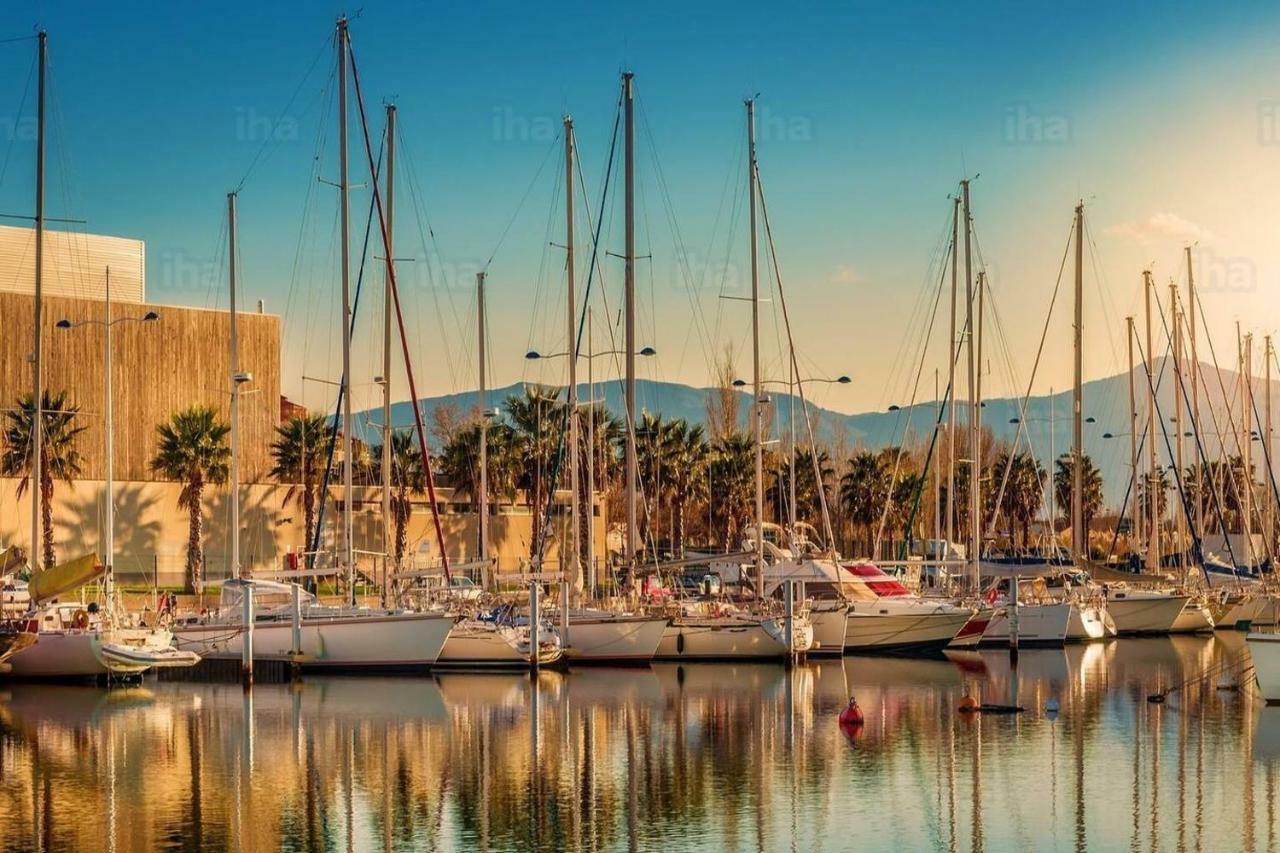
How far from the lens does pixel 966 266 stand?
219ft

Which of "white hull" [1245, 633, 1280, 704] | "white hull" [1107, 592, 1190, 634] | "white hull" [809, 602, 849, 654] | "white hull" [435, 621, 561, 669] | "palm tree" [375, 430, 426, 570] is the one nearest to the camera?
"white hull" [1245, 633, 1280, 704]

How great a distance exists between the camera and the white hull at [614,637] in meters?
53.1

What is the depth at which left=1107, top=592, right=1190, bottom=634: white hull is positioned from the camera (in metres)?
68.3

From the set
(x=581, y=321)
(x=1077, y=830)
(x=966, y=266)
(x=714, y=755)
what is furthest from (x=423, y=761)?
(x=966, y=266)

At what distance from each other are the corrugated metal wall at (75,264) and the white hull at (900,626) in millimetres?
46814

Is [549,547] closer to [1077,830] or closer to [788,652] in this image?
[788,652]

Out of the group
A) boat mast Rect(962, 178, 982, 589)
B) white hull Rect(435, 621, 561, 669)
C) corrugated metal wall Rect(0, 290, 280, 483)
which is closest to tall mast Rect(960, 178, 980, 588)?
boat mast Rect(962, 178, 982, 589)

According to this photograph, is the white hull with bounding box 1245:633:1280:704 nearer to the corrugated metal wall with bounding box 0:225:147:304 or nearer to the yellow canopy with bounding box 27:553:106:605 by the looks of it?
the yellow canopy with bounding box 27:553:106:605

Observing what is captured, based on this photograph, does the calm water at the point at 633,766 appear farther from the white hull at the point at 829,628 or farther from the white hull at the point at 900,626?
the white hull at the point at 900,626

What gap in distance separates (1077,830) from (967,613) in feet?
103

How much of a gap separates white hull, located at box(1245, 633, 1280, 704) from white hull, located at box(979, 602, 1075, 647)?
67.1ft

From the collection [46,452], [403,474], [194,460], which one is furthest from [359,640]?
[403,474]

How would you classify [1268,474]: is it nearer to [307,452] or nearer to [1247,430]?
[1247,430]

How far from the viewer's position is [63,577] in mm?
50156
